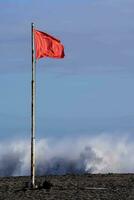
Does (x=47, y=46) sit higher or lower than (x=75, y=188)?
higher

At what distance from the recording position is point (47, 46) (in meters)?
41.3

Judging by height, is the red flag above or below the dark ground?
above

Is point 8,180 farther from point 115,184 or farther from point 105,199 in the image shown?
point 105,199

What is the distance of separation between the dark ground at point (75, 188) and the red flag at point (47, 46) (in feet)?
18.5

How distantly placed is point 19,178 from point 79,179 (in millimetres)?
3350

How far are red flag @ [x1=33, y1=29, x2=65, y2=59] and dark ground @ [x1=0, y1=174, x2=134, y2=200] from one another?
5653mm

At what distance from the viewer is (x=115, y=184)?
41.8m

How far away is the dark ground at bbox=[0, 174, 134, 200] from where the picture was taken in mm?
37406

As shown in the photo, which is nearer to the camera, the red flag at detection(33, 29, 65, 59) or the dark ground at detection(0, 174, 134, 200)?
the dark ground at detection(0, 174, 134, 200)

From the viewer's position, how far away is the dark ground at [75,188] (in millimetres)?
37406

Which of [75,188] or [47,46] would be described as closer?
[75,188]

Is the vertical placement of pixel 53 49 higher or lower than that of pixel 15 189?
higher

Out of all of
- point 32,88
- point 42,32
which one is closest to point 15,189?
point 32,88

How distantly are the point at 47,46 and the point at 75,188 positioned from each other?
20.8 ft
